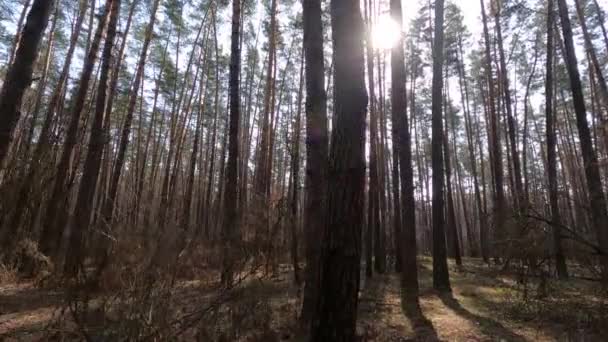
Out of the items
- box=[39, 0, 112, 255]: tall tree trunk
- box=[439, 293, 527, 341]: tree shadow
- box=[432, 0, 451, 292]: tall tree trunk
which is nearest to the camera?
box=[439, 293, 527, 341]: tree shadow

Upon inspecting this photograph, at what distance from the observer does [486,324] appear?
5316 mm

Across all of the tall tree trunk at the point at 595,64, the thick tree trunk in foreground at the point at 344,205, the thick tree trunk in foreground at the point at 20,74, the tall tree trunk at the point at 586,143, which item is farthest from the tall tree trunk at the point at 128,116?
the tall tree trunk at the point at 595,64

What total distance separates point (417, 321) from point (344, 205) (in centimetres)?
365

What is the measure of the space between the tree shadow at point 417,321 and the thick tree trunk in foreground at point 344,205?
258 centimetres

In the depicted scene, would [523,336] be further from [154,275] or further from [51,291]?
[51,291]

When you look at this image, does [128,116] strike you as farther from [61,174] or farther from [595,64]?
[595,64]

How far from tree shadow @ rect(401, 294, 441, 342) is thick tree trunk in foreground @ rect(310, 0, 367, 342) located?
2.58m

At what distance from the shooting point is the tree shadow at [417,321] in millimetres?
4598

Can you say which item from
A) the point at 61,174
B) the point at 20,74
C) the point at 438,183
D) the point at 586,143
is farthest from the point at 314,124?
the point at 586,143

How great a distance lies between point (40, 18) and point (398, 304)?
259 inches

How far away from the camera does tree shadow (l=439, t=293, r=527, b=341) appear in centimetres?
471

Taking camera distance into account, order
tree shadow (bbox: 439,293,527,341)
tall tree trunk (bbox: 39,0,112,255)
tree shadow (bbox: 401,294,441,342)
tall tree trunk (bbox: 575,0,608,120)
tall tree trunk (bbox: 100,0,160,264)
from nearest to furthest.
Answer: tree shadow (bbox: 401,294,441,342), tree shadow (bbox: 439,293,527,341), tall tree trunk (bbox: 39,0,112,255), tall tree trunk (bbox: 100,0,160,264), tall tree trunk (bbox: 575,0,608,120)

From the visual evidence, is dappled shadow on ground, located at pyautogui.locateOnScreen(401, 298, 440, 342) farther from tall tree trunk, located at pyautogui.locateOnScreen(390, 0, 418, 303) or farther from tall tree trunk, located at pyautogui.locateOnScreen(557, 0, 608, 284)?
tall tree trunk, located at pyautogui.locateOnScreen(557, 0, 608, 284)

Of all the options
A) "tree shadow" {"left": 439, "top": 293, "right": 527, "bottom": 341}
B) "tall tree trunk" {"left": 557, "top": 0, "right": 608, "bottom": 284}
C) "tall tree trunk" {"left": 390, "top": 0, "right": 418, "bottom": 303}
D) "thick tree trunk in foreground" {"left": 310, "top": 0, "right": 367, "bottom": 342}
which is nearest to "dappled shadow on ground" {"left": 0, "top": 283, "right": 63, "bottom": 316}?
"thick tree trunk in foreground" {"left": 310, "top": 0, "right": 367, "bottom": 342}
